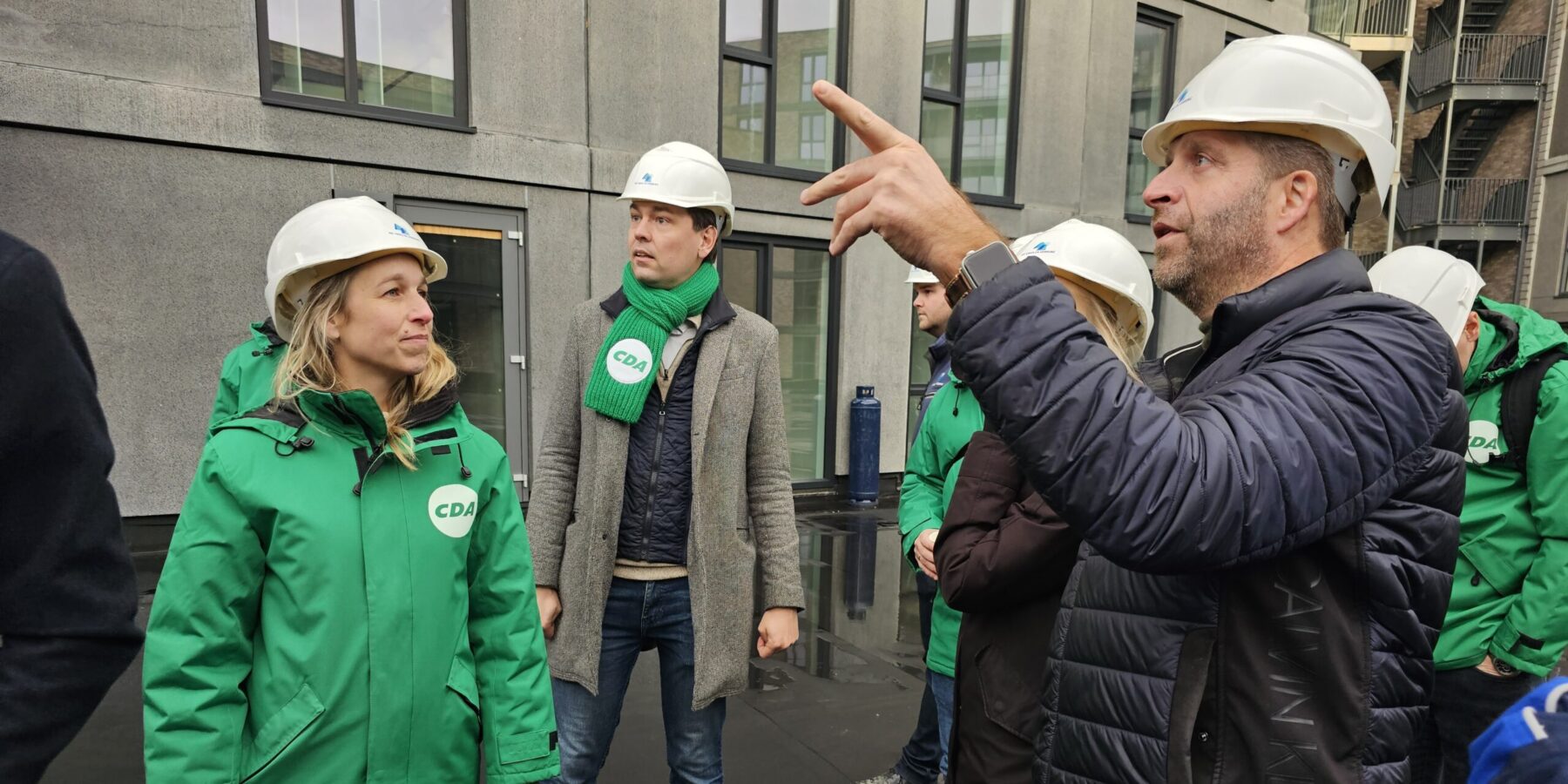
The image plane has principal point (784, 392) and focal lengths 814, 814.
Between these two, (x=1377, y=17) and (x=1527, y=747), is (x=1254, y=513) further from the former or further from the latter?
(x=1377, y=17)

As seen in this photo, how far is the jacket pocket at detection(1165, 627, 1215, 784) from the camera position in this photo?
1152 mm

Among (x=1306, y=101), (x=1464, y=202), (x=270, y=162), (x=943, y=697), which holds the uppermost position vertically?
(x=1464, y=202)

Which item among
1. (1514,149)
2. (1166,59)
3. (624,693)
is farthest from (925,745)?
(1514,149)

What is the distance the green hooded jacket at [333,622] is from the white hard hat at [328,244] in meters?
0.34

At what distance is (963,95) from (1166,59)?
154 inches

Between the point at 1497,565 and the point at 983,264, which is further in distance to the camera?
the point at 1497,565

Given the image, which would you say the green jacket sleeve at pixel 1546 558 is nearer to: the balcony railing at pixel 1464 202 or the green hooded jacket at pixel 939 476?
the green hooded jacket at pixel 939 476

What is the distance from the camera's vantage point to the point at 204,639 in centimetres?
160

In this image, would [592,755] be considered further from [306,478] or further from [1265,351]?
[1265,351]

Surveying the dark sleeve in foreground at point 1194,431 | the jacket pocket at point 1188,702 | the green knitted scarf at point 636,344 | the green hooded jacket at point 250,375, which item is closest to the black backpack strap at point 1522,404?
the dark sleeve in foreground at point 1194,431

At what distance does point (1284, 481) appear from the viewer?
3.27 ft

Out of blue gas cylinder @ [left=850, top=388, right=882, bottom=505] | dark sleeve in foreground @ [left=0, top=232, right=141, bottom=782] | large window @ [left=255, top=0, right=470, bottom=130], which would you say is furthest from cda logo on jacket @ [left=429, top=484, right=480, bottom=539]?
blue gas cylinder @ [left=850, top=388, right=882, bottom=505]

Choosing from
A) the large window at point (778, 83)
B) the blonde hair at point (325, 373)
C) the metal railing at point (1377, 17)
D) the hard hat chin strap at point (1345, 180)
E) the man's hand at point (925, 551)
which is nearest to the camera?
the hard hat chin strap at point (1345, 180)

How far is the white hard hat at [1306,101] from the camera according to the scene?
126 centimetres
